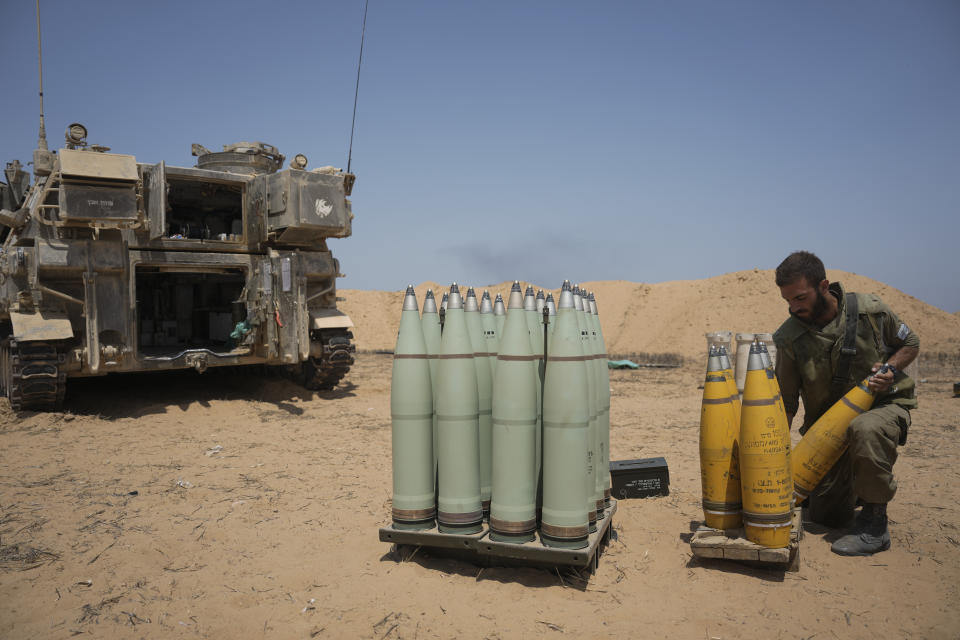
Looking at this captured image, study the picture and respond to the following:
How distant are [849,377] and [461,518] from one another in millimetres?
2687

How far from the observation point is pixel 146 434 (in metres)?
7.74

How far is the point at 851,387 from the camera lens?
13.6 ft

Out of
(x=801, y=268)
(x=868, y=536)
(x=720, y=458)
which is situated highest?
(x=801, y=268)

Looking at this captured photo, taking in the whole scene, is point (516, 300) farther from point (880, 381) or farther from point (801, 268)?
point (880, 381)

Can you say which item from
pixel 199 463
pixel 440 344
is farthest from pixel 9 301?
pixel 440 344

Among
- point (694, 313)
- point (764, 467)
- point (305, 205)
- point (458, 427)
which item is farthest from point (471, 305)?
point (694, 313)

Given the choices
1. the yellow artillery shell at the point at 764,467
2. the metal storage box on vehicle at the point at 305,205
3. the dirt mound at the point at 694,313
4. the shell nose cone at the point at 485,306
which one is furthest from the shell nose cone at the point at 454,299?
the dirt mound at the point at 694,313

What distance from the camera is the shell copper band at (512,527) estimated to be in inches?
132

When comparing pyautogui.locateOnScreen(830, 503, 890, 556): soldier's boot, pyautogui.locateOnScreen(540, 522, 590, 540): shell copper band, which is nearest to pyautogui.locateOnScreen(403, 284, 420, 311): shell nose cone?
pyautogui.locateOnScreen(540, 522, 590, 540): shell copper band

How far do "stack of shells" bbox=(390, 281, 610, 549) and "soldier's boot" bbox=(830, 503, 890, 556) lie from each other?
1468mm

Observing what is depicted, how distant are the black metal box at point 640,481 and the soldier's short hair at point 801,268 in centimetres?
181

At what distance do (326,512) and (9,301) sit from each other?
21.3 ft

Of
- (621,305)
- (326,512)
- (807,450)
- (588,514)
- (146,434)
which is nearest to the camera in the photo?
(588,514)

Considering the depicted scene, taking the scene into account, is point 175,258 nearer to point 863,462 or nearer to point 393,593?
point 393,593
